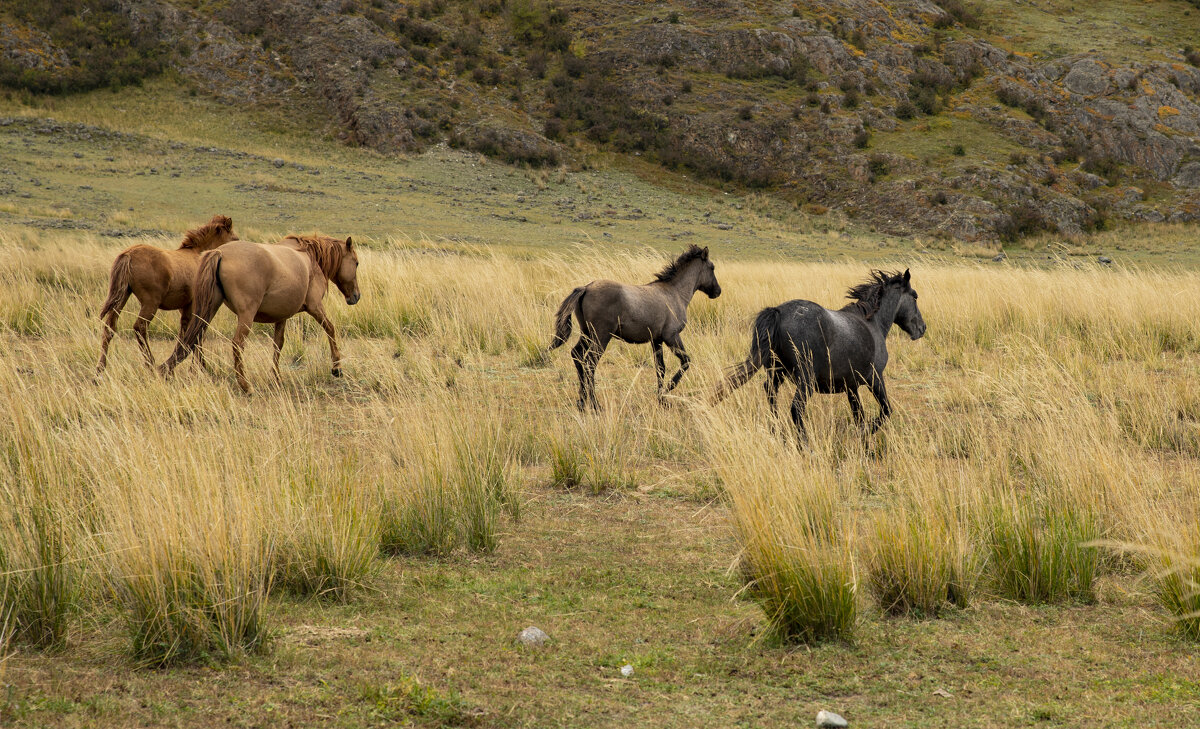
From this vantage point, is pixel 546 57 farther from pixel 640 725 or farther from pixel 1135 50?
pixel 640 725

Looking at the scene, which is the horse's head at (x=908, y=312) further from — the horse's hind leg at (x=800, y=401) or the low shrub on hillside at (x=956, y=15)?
the low shrub on hillside at (x=956, y=15)

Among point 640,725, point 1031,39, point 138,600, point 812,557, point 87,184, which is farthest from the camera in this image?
point 1031,39

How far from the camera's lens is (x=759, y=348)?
24.2 ft

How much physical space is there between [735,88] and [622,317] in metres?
50.3

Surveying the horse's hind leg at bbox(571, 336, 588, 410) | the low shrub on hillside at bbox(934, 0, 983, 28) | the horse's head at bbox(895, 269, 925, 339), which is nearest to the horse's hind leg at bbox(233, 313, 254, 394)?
the horse's hind leg at bbox(571, 336, 588, 410)

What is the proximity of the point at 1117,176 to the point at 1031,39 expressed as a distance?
18316 millimetres

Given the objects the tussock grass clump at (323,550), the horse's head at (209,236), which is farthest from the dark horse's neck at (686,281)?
the tussock grass clump at (323,550)

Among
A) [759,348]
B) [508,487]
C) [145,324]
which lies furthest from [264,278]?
[759,348]

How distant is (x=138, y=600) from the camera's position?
3607 millimetres

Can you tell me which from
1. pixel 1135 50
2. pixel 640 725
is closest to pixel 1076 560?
pixel 640 725

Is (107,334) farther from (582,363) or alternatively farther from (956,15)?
(956,15)

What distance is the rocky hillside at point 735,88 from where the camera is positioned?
155ft

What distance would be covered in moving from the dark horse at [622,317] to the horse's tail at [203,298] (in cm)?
334

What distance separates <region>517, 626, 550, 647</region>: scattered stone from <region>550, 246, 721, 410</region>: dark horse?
4.45 meters
